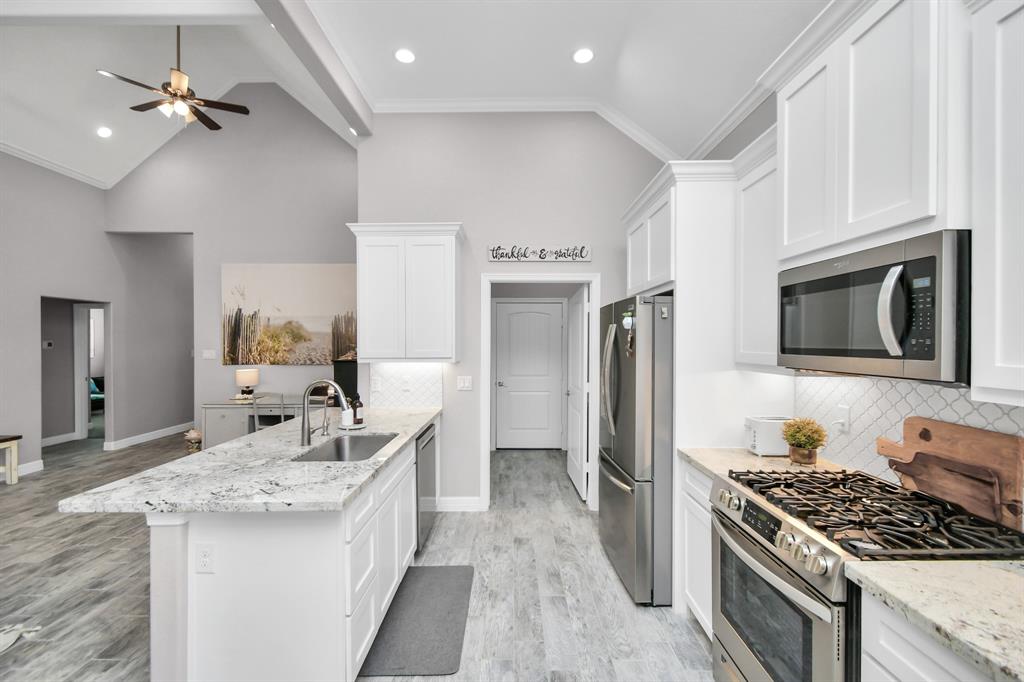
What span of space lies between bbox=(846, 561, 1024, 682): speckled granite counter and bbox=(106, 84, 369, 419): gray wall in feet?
19.3

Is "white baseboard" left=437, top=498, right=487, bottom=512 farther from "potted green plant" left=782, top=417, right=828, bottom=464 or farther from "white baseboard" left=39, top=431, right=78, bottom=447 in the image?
"white baseboard" left=39, top=431, right=78, bottom=447

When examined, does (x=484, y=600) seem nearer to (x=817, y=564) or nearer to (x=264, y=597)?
(x=264, y=597)

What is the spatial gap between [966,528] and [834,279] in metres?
0.83

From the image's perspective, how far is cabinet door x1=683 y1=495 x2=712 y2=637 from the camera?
2.12 metres

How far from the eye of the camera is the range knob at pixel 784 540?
4.40 feet

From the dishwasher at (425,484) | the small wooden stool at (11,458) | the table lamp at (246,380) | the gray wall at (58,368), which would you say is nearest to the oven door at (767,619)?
the dishwasher at (425,484)

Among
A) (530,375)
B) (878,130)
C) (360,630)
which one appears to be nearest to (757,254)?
(878,130)

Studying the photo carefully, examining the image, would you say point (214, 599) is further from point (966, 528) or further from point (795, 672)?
point (966, 528)

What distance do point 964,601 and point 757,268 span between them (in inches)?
60.8

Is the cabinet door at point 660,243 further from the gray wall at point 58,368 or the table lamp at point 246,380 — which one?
the gray wall at point 58,368

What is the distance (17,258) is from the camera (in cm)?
489

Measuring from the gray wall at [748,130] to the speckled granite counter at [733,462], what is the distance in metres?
1.89

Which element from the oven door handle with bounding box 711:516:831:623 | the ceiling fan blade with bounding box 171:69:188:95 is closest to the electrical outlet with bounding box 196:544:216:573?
the oven door handle with bounding box 711:516:831:623

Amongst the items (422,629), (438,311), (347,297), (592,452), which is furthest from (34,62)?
(592,452)
